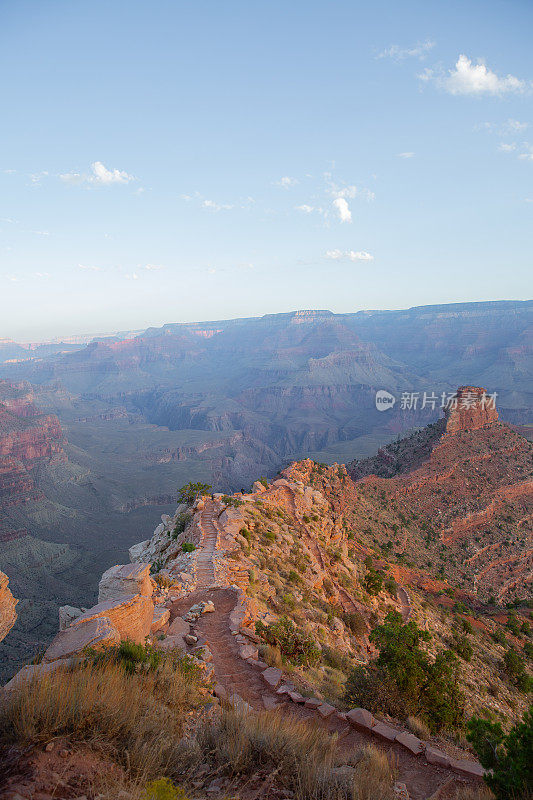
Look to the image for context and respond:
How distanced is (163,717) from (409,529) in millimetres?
35865

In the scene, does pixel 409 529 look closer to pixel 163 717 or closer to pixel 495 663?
pixel 495 663

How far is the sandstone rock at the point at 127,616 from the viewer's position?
8867 mm

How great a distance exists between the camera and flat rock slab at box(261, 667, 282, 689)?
8.85 m

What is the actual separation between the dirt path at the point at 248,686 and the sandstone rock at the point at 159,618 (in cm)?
57

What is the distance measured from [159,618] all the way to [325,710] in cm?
519

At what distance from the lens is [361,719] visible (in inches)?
302

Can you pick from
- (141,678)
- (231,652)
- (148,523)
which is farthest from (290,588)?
(148,523)

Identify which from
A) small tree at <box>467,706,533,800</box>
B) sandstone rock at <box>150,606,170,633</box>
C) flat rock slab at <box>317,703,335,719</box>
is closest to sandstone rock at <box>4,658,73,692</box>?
sandstone rock at <box>150,606,170,633</box>

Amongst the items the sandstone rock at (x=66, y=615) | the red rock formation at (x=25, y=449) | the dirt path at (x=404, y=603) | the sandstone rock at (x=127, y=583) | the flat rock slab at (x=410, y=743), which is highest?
the sandstone rock at (x=127, y=583)

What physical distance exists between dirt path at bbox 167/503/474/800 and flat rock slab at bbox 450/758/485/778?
139 mm

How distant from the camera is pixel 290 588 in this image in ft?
52.0

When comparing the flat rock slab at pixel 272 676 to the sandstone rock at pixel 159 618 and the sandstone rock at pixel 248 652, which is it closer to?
the sandstone rock at pixel 248 652

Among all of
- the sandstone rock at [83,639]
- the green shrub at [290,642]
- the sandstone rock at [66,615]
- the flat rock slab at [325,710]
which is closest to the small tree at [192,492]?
the sandstone rock at [66,615]

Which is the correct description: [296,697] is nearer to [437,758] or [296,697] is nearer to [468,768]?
[437,758]
